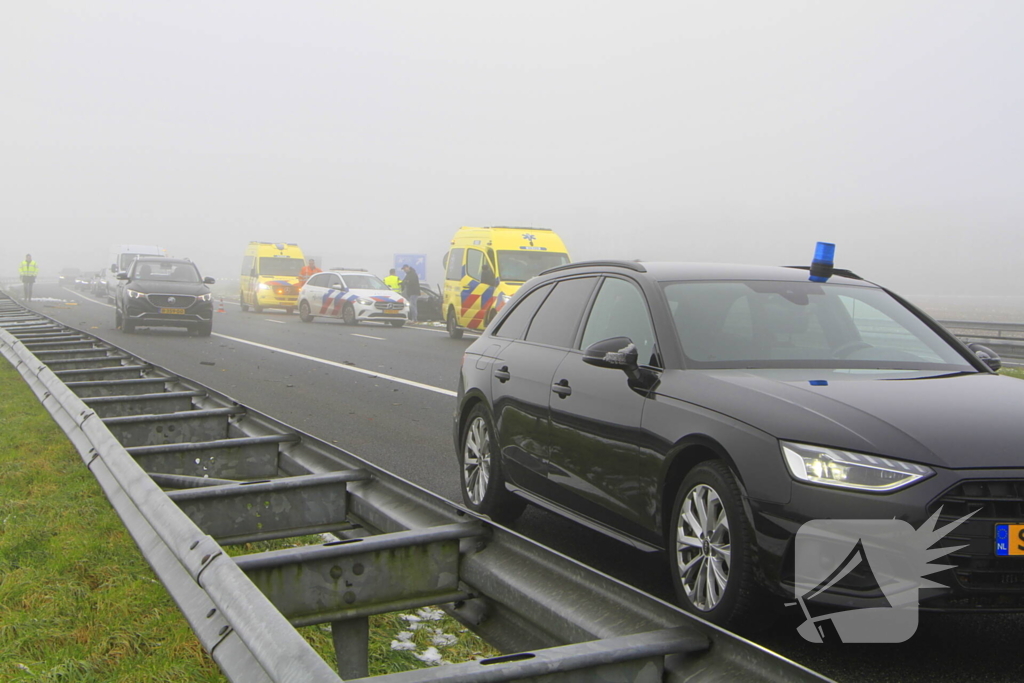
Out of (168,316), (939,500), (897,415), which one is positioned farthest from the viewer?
(168,316)

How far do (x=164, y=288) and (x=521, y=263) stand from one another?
8060mm

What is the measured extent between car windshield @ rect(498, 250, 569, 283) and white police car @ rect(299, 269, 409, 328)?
25.7ft

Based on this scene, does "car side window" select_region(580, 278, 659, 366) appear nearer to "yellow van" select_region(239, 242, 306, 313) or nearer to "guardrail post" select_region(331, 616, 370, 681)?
"guardrail post" select_region(331, 616, 370, 681)

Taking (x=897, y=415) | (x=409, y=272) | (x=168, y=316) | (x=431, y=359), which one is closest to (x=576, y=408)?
(x=897, y=415)

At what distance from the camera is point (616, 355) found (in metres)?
4.72

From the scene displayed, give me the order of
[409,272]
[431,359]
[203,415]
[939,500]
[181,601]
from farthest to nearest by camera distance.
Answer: [409,272] → [431,359] → [203,415] → [939,500] → [181,601]

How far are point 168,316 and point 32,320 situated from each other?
7.10m

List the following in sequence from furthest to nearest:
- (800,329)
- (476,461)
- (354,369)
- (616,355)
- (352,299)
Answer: (352,299) → (354,369) → (476,461) → (800,329) → (616,355)

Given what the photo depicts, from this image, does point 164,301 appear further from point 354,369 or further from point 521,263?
point 354,369

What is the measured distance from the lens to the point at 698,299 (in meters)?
5.12

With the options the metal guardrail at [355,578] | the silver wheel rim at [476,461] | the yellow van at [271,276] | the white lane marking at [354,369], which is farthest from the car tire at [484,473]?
the yellow van at [271,276]

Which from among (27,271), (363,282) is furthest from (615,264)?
(27,271)

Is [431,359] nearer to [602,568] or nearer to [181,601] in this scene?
[602,568]

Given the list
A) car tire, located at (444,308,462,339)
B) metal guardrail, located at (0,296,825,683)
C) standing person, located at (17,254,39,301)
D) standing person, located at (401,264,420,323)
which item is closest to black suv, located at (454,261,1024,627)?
metal guardrail, located at (0,296,825,683)
